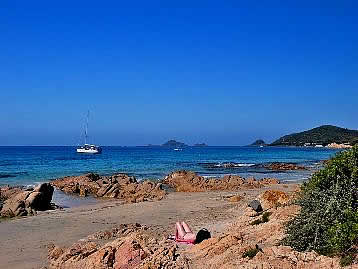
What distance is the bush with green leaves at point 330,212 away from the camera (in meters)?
8.26

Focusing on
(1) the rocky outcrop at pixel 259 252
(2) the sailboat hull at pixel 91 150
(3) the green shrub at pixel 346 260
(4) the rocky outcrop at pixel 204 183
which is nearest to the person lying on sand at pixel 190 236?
(1) the rocky outcrop at pixel 259 252

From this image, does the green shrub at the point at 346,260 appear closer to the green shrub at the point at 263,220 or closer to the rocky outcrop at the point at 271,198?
the green shrub at the point at 263,220

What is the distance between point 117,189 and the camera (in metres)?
32.6

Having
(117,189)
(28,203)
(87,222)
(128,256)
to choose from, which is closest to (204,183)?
(117,189)

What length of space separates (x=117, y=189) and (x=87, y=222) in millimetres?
12993

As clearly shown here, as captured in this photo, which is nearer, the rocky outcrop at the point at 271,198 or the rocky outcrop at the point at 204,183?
the rocky outcrop at the point at 271,198

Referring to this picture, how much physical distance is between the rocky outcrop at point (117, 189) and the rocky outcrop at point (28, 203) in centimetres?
506

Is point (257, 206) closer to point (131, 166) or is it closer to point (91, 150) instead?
point (131, 166)

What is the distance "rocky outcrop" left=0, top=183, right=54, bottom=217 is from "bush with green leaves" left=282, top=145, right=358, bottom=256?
16623 mm

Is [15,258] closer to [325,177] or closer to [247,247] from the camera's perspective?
[247,247]

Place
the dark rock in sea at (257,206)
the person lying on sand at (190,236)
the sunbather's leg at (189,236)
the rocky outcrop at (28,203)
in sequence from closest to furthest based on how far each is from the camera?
the person lying on sand at (190,236), the sunbather's leg at (189,236), the dark rock in sea at (257,206), the rocky outcrop at (28,203)

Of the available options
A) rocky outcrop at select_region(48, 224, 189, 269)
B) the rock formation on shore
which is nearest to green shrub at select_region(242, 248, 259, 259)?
the rock formation on shore

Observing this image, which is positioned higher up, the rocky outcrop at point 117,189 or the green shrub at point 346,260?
the green shrub at point 346,260

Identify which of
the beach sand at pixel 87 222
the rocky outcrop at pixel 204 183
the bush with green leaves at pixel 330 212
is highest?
the bush with green leaves at pixel 330 212
